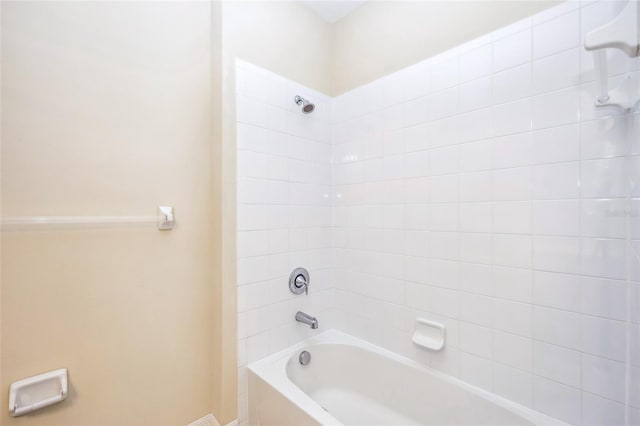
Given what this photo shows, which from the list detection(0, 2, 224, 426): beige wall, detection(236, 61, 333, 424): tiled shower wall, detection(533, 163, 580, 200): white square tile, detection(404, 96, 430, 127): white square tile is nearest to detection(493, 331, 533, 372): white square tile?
detection(533, 163, 580, 200): white square tile

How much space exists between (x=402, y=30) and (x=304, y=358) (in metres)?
2.02

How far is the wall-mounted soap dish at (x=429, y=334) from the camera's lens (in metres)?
1.43

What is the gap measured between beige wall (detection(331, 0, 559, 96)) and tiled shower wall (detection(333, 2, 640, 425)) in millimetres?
71

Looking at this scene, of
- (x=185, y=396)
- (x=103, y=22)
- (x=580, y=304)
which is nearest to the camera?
(x=580, y=304)

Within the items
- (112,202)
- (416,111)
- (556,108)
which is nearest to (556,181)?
(556,108)

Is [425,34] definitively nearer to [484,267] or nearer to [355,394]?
[484,267]

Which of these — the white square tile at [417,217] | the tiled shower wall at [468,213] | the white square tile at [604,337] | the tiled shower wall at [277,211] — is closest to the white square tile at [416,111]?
the tiled shower wall at [468,213]

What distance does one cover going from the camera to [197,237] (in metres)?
1.49

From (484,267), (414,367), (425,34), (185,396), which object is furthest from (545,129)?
(185,396)

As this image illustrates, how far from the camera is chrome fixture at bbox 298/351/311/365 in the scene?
167 cm

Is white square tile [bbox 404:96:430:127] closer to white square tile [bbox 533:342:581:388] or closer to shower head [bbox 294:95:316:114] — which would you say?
shower head [bbox 294:95:316:114]

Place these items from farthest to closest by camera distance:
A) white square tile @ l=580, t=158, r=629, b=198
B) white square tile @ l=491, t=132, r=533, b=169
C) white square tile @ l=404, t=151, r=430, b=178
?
white square tile @ l=404, t=151, r=430, b=178 < white square tile @ l=491, t=132, r=533, b=169 < white square tile @ l=580, t=158, r=629, b=198

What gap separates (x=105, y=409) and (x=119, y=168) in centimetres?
106

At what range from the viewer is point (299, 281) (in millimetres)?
1722
